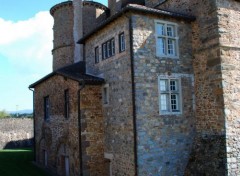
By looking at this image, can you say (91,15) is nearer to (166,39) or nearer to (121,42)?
(121,42)

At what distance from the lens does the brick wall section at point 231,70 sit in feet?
39.2

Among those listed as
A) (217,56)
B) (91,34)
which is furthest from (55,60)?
(217,56)

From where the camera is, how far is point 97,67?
50.8 feet

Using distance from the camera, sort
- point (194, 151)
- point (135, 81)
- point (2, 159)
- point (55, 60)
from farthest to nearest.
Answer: point (55, 60) → point (2, 159) → point (194, 151) → point (135, 81)

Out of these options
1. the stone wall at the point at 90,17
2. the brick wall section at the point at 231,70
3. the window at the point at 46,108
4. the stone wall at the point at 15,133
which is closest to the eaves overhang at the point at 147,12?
the brick wall section at the point at 231,70

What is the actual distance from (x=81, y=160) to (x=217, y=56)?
7700mm

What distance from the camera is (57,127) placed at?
17734 mm

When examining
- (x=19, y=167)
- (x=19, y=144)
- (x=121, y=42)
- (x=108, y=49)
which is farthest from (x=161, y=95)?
(x=19, y=144)

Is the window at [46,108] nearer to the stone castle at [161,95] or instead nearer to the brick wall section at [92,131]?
the stone castle at [161,95]

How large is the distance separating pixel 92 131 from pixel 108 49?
13.1ft

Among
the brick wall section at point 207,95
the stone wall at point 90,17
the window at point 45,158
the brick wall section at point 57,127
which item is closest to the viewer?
the brick wall section at point 207,95

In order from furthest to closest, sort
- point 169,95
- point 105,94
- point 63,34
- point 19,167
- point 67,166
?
point 63,34 → point 19,167 → point 67,166 → point 105,94 → point 169,95

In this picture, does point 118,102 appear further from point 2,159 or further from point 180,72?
point 2,159

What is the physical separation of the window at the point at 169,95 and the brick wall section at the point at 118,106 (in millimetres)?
1454
